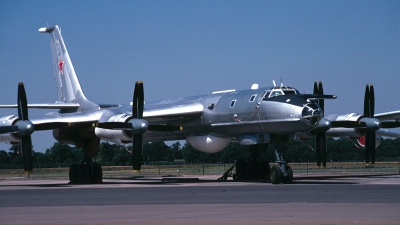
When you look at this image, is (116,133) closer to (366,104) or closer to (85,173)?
(85,173)

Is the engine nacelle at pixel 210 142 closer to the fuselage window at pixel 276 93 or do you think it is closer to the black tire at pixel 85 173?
A: the fuselage window at pixel 276 93

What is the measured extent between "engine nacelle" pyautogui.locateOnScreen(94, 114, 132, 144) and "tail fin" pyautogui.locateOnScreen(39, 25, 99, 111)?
505 centimetres

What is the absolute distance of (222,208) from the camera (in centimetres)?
1221

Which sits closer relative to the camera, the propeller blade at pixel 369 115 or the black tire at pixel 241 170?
the propeller blade at pixel 369 115

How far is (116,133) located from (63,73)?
8676 millimetres

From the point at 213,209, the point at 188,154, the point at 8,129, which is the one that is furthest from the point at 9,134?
the point at 188,154

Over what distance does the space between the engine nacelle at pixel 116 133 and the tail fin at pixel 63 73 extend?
5054mm

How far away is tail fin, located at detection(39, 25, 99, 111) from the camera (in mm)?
31156

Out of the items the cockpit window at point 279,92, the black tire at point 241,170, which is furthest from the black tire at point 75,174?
the cockpit window at point 279,92

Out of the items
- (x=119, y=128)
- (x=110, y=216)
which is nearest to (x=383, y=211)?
(x=110, y=216)

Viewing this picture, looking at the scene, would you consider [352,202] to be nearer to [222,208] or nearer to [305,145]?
[222,208]

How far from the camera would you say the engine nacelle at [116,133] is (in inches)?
934

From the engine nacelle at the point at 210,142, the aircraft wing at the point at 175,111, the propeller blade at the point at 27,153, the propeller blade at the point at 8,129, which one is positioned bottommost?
the propeller blade at the point at 27,153

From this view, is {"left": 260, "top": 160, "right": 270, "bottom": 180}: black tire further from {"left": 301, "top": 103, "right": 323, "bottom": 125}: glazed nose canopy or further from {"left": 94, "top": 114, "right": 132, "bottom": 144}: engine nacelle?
{"left": 94, "top": 114, "right": 132, "bottom": 144}: engine nacelle
